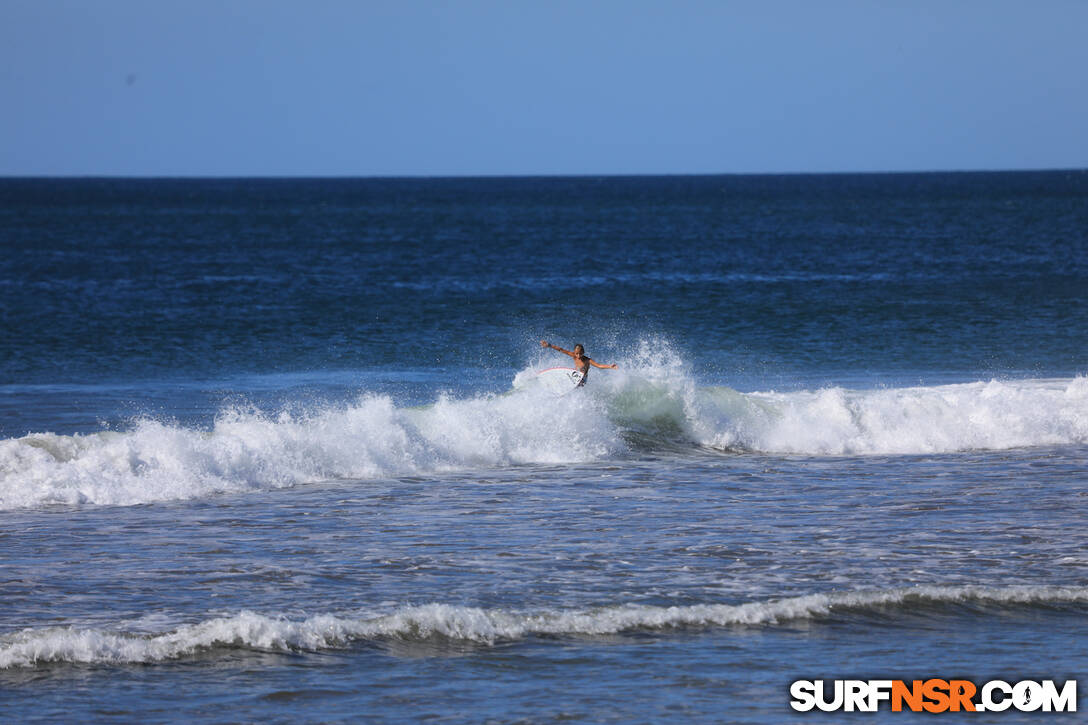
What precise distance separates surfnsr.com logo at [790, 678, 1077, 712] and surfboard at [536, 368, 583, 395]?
1188 centimetres

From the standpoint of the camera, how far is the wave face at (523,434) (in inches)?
658

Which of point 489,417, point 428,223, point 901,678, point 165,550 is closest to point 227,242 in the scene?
point 428,223

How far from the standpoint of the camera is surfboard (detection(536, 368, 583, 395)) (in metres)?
21.2

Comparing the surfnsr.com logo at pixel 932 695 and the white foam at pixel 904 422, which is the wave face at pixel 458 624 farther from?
the white foam at pixel 904 422

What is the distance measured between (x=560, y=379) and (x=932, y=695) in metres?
12.8

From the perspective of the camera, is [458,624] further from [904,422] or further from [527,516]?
[904,422]

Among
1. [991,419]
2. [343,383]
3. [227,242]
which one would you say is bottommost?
[991,419]

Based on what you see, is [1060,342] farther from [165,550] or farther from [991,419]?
[165,550]

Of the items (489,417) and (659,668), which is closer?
(659,668)

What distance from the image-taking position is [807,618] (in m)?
11.0

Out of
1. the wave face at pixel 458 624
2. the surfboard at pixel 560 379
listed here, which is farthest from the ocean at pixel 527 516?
the surfboard at pixel 560 379

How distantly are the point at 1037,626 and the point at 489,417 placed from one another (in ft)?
34.2

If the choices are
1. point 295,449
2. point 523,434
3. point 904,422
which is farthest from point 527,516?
point 904,422

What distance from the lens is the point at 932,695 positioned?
9.29 meters
